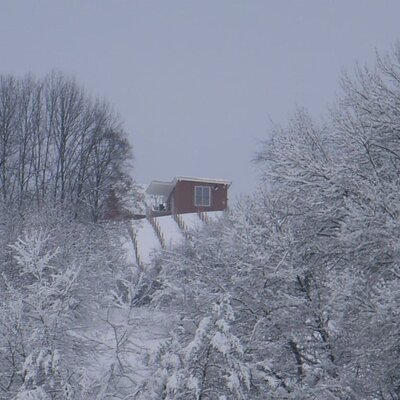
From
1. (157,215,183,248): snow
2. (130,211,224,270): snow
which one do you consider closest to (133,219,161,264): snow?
(130,211,224,270): snow

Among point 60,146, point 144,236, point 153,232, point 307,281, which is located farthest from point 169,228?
point 307,281

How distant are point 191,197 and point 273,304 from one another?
1587 inches

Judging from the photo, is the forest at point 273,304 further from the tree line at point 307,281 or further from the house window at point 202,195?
the house window at point 202,195

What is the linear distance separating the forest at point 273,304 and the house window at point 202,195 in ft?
123

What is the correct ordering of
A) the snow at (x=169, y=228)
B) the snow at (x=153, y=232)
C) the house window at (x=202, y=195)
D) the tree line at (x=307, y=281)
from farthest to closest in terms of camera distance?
the house window at (x=202, y=195) → the snow at (x=169, y=228) → the snow at (x=153, y=232) → the tree line at (x=307, y=281)

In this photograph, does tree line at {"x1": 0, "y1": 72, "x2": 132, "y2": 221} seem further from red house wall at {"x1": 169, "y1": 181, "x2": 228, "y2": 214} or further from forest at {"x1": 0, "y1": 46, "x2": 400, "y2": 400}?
forest at {"x1": 0, "y1": 46, "x2": 400, "y2": 400}

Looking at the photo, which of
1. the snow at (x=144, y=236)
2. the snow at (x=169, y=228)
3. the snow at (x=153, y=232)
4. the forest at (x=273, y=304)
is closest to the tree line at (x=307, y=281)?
the forest at (x=273, y=304)

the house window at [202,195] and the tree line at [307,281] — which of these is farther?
the house window at [202,195]

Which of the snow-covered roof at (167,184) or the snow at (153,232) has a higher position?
the snow-covered roof at (167,184)

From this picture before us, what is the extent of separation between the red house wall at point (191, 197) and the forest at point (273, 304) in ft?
122

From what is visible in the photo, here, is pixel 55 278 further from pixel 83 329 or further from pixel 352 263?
pixel 352 263

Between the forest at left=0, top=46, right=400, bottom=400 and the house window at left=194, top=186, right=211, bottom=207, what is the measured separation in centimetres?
3752

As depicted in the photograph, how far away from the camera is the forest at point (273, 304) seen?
32.2ft

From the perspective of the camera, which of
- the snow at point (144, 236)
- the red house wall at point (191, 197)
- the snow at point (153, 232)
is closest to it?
the snow at point (153, 232)
